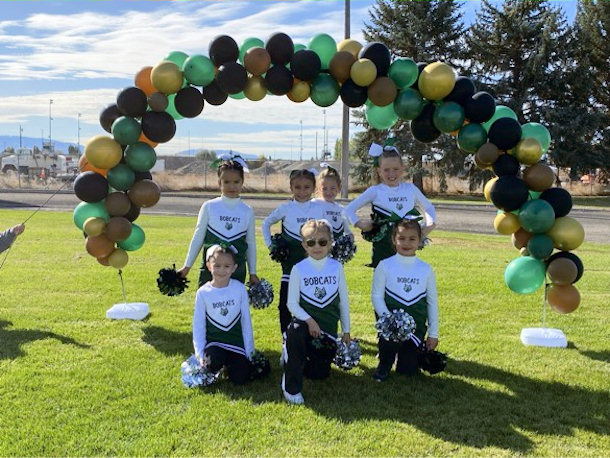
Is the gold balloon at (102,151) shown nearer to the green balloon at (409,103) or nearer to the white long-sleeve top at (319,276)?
the white long-sleeve top at (319,276)

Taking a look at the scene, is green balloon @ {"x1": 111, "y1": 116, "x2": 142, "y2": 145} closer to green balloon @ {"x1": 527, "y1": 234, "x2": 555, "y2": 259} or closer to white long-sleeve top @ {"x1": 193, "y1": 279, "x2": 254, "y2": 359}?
white long-sleeve top @ {"x1": 193, "y1": 279, "x2": 254, "y2": 359}

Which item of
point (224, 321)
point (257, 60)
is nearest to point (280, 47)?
point (257, 60)

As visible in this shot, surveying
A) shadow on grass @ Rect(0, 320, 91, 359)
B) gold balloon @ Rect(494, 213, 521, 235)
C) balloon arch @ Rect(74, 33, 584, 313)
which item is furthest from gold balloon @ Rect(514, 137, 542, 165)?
shadow on grass @ Rect(0, 320, 91, 359)

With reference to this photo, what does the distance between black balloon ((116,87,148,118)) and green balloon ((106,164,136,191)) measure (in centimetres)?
60

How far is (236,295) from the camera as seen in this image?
4.86 meters

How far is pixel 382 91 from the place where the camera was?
575 centimetres

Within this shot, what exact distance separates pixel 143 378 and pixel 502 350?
3.58m

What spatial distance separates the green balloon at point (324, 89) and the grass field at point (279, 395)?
2634mm

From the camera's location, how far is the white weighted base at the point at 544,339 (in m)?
5.93

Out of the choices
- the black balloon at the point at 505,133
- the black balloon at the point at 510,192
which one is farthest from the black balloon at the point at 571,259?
the black balloon at the point at 505,133

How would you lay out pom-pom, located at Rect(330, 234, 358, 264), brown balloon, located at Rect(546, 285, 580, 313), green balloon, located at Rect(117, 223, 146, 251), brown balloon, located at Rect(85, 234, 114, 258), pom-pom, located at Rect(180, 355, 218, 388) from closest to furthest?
pom-pom, located at Rect(180, 355, 218, 388)
pom-pom, located at Rect(330, 234, 358, 264)
brown balloon, located at Rect(546, 285, 580, 313)
brown balloon, located at Rect(85, 234, 114, 258)
green balloon, located at Rect(117, 223, 146, 251)

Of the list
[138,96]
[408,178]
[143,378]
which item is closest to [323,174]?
[138,96]

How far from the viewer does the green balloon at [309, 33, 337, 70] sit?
19.3 feet

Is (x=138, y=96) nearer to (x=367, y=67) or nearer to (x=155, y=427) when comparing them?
(x=367, y=67)
